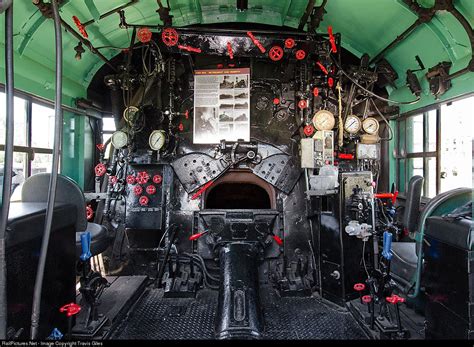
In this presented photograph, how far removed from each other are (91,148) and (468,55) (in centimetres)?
578

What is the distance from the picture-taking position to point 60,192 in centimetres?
302

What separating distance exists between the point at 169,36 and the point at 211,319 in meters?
3.24

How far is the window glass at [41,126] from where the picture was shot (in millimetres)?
3811

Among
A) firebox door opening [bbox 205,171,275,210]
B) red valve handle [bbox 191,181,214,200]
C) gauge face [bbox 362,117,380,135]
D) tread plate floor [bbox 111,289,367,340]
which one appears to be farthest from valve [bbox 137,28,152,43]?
gauge face [bbox 362,117,380,135]

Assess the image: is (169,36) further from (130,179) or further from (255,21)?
(130,179)

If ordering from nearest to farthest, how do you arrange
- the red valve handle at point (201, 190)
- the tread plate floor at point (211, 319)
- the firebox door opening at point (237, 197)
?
the tread plate floor at point (211, 319) < the red valve handle at point (201, 190) < the firebox door opening at point (237, 197)

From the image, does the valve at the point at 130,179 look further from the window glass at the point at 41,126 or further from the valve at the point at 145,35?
the valve at the point at 145,35

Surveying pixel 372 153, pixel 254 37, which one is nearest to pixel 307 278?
pixel 372 153

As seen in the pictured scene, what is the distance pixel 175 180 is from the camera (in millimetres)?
3965

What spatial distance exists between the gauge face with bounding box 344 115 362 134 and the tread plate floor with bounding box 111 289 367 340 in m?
2.32

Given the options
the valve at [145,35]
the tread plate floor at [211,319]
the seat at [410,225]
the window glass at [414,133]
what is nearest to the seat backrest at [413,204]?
the seat at [410,225]

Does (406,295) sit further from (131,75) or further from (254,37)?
(131,75)

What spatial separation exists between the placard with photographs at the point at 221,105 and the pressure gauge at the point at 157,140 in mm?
481

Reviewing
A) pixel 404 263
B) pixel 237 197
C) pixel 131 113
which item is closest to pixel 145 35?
pixel 131 113
